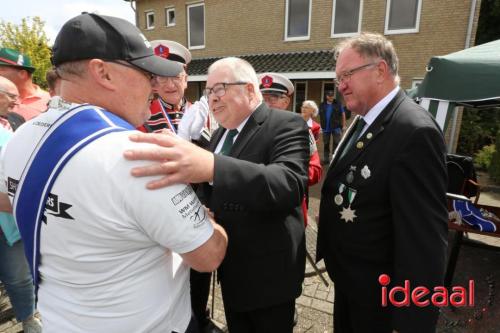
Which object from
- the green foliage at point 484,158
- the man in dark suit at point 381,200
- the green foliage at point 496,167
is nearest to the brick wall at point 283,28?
the green foliage at point 496,167

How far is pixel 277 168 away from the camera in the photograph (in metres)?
1.29

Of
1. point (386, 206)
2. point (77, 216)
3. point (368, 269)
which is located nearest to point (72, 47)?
point (77, 216)

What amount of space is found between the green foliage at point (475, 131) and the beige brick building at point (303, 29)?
13.3 feet

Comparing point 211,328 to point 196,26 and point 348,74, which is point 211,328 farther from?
point 196,26

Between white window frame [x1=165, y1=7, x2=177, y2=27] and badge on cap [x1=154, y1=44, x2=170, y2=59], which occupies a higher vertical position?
white window frame [x1=165, y1=7, x2=177, y2=27]

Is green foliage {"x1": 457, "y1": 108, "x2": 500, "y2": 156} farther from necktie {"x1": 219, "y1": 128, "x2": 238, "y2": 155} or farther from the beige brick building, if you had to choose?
necktie {"x1": 219, "y1": 128, "x2": 238, "y2": 155}

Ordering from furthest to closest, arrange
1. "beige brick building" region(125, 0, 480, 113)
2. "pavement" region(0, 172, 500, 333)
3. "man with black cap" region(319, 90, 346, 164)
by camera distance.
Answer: "man with black cap" region(319, 90, 346, 164) → "beige brick building" region(125, 0, 480, 113) → "pavement" region(0, 172, 500, 333)

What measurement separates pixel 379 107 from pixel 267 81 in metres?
2.37

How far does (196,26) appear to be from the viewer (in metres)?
14.2

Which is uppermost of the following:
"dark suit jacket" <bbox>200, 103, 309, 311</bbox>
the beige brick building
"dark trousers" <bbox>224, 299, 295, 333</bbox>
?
the beige brick building

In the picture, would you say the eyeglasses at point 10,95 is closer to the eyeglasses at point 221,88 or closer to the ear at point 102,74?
the eyeglasses at point 221,88

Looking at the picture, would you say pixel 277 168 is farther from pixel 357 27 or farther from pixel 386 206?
pixel 357 27

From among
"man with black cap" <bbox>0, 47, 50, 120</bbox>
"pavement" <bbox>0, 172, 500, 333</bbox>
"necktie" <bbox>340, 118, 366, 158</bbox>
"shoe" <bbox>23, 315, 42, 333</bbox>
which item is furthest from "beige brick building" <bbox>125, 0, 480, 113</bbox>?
"shoe" <bbox>23, 315, 42, 333</bbox>

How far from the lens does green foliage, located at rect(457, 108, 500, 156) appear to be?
1175 centimetres
